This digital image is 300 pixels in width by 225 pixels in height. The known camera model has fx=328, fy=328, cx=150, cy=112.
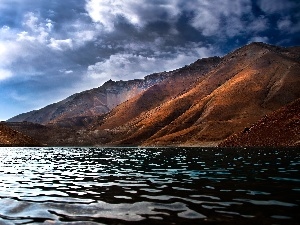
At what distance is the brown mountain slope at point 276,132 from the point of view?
124625 mm

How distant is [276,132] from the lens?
436ft

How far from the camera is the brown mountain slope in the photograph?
125 meters

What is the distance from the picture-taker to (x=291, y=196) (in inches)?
709

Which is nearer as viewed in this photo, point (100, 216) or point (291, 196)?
point (100, 216)

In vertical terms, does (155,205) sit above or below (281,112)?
below

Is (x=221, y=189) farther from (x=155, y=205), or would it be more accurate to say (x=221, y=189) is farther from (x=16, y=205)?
(x=16, y=205)

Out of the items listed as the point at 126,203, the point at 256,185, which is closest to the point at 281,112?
the point at 256,185

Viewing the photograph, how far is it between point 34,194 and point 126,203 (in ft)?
→ 22.7

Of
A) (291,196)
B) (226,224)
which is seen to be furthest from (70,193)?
(291,196)

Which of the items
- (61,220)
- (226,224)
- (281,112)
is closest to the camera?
(226,224)

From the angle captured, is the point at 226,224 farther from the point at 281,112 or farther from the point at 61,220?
the point at 281,112

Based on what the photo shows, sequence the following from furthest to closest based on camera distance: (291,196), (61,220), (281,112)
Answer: (281,112) < (291,196) < (61,220)

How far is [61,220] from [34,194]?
8.11 m

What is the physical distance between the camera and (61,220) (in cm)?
1316
